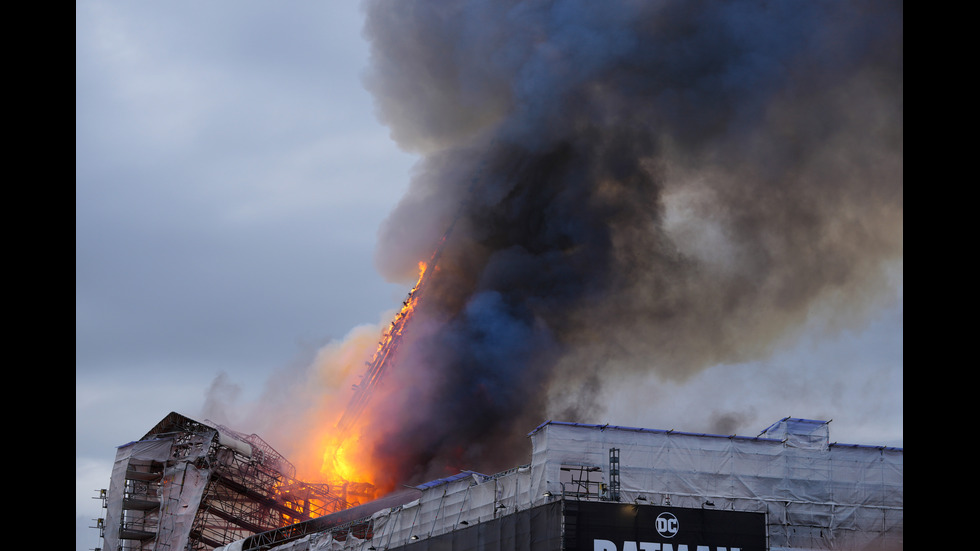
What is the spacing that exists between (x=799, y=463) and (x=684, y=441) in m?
8.15

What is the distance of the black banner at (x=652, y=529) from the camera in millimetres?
64875

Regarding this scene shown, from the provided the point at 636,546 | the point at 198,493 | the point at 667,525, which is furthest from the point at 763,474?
the point at 198,493

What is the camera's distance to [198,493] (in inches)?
4092

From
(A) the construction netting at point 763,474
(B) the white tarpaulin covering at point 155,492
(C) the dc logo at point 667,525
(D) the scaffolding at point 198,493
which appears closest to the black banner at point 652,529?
(C) the dc logo at point 667,525

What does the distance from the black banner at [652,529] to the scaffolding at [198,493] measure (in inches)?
1889

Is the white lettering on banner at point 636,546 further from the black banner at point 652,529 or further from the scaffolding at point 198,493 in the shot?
the scaffolding at point 198,493

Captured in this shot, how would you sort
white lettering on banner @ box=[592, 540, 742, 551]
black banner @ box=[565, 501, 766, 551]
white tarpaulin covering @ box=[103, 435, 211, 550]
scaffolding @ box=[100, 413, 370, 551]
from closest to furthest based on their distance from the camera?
white lettering on banner @ box=[592, 540, 742, 551] < black banner @ box=[565, 501, 766, 551] < white tarpaulin covering @ box=[103, 435, 211, 550] < scaffolding @ box=[100, 413, 370, 551]

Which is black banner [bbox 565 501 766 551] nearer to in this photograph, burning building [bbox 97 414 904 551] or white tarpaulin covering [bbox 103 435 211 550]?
burning building [bbox 97 414 904 551]

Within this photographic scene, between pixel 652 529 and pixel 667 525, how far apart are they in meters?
1.05

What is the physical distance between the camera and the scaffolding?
4099 inches

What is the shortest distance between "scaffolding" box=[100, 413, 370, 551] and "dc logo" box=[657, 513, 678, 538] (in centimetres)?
4937

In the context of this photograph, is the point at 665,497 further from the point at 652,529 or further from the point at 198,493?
the point at 198,493

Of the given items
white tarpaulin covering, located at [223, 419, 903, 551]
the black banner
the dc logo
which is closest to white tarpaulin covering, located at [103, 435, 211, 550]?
white tarpaulin covering, located at [223, 419, 903, 551]
